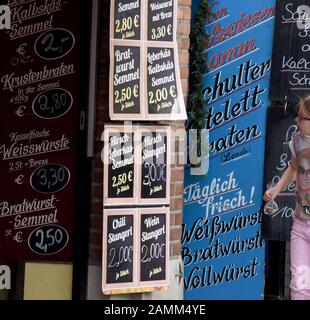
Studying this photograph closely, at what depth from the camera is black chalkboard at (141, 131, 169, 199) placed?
5.05m

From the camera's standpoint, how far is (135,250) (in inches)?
198

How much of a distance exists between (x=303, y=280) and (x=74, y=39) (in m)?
2.66

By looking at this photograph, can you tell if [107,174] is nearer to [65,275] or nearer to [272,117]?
[65,275]

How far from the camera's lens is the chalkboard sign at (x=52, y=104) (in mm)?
5383

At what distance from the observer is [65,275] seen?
536 cm

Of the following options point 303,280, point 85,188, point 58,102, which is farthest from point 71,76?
point 303,280

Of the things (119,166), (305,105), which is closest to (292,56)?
(305,105)

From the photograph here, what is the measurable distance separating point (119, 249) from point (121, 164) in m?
0.60

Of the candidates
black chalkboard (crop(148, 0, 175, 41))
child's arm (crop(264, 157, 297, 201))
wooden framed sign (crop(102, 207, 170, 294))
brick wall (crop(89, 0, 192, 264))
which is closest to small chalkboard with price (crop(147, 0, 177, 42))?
black chalkboard (crop(148, 0, 175, 41))

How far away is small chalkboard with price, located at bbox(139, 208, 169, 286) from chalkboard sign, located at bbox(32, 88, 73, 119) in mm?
1036

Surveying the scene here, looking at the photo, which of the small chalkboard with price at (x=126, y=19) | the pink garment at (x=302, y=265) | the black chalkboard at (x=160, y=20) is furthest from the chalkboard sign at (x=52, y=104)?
the pink garment at (x=302, y=265)

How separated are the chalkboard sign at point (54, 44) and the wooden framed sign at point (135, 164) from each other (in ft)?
2.62

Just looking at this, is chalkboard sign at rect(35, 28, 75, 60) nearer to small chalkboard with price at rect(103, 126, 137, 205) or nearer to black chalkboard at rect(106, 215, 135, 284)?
small chalkboard with price at rect(103, 126, 137, 205)

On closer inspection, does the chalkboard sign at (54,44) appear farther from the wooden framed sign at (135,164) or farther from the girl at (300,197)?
the girl at (300,197)
